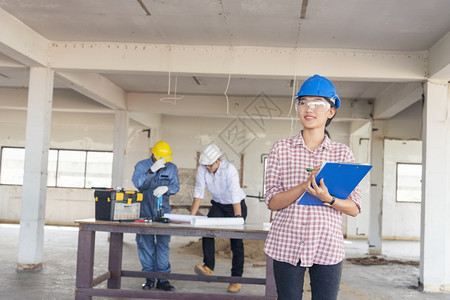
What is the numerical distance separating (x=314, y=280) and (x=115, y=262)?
131 inches

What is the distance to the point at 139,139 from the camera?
39.0ft

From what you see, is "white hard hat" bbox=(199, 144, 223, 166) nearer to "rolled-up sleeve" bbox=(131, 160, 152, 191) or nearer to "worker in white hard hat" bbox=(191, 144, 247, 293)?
"worker in white hard hat" bbox=(191, 144, 247, 293)

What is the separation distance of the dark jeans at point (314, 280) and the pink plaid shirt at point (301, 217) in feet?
0.10

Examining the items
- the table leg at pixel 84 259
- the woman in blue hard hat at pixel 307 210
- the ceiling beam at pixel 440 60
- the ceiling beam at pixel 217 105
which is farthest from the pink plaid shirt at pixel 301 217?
the ceiling beam at pixel 217 105

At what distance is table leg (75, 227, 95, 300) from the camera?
390cm

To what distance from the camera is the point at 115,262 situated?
15.7 ft

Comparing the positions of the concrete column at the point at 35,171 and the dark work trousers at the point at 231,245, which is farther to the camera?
the concrete column at the point at 35,171

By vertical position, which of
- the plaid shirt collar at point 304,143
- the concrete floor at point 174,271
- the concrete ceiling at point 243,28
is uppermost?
the concrete ceiling at point 243,28

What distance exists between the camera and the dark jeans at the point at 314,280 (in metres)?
1.82

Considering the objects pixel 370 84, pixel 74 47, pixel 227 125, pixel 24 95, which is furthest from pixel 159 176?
pixel 227 125

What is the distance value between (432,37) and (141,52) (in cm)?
345

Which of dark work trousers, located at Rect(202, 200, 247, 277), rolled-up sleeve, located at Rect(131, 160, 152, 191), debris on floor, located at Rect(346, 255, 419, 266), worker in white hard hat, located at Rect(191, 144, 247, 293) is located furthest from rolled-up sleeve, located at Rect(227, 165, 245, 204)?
debris on floor, located at Rect(346, 255, 419, 266)

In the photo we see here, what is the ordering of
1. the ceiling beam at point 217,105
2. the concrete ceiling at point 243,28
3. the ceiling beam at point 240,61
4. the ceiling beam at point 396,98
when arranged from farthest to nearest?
the ceiling beam at point 217,105, the ceiling beam at point 396,98, the ceiling beam at point 240,61, the concrete ceiling at point 243,28

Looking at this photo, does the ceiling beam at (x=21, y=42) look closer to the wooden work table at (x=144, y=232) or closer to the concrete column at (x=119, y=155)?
the wooden work table at (x=144, y=232)
